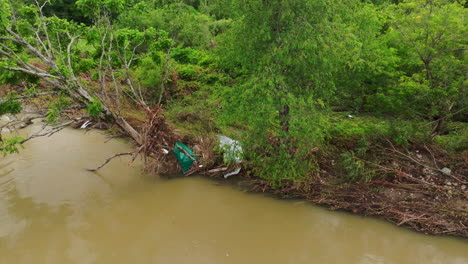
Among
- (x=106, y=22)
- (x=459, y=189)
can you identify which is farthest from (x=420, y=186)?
(x=106, y=22)

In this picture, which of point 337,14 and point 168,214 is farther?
point 168,214

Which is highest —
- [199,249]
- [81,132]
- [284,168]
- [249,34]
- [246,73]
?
[249,34]

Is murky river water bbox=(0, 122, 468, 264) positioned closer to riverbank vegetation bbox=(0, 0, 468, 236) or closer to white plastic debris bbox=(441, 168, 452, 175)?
riverbank vegetation bbox=(0, 0, 468, 236)

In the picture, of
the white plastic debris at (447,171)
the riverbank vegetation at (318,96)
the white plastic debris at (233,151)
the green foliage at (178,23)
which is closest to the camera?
the riverbank vegetation at (318,96)

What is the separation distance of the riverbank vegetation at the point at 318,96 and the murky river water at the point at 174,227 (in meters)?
0.43

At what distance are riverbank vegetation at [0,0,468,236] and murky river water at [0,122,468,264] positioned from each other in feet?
1.42

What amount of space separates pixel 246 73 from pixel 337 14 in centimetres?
191

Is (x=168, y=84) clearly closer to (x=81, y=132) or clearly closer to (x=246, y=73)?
Result: (x=81, y=132)

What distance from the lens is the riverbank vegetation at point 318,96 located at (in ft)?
17.8

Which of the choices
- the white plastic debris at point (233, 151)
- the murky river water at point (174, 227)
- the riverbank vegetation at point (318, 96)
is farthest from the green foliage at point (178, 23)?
the murky river water at point (174, 227)

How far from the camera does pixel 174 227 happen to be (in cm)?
570

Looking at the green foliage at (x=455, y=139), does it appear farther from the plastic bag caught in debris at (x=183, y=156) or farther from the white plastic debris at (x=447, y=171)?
the plastic bag caught in debris at (x=183, y=156)

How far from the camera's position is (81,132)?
34.1 feet

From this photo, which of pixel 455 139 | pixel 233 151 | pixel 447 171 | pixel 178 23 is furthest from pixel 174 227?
pixel 178 23
